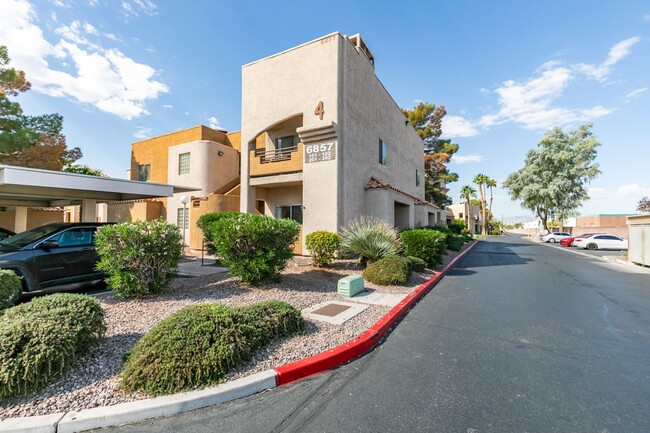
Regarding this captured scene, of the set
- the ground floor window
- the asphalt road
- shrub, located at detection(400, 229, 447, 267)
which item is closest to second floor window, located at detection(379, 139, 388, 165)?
the ground floor window

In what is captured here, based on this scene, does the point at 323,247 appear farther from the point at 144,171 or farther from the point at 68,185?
the point at 144,171

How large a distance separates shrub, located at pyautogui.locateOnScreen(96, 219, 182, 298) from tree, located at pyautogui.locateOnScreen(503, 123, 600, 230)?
43241mm

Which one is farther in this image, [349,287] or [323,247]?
[323,247]

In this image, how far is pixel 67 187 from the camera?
28.7ft

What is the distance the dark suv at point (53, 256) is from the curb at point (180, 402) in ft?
17.6

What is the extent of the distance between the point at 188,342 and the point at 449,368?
3355 mm

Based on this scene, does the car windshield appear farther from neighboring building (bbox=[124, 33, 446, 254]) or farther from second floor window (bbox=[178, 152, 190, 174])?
second floor window (bbox=[178, 152, 190, 174])

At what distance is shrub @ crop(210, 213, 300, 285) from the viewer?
6.81 m

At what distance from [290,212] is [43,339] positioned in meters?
12.1

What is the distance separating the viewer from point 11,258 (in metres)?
6.11

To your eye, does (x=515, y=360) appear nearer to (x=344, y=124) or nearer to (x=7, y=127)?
(x=344, y=124)

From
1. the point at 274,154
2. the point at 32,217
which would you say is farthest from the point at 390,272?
the point at 32,217

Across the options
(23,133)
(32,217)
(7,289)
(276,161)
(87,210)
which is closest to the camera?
(7,289)

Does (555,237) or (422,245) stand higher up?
(422,245)
